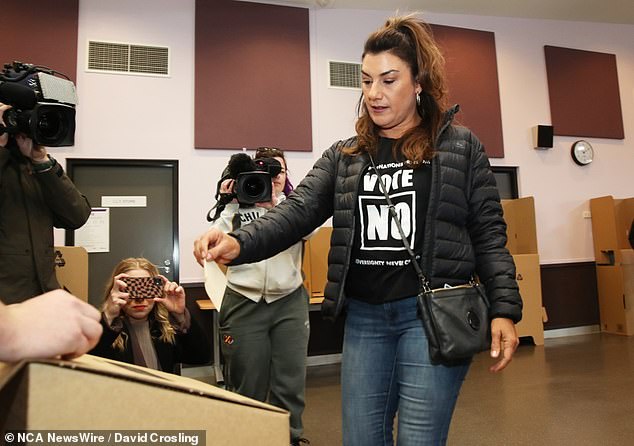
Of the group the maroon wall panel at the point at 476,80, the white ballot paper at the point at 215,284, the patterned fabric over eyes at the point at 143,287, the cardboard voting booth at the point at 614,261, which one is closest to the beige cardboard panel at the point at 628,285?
the cardboard voting booth at the point at 614,261

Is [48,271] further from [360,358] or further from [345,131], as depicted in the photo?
[345,131]

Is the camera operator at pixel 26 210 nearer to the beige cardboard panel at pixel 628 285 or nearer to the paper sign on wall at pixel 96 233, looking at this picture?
the paper sign on wall at pixel 96 233

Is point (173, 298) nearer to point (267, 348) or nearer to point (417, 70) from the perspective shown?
point (267, 348)

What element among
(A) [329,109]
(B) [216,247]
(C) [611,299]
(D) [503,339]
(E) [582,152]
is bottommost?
(C) [611,299]

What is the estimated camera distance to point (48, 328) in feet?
1.33

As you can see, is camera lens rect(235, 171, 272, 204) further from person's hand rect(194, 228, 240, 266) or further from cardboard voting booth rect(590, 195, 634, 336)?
cardboard voting booth rect(590, 195, 634, 336)

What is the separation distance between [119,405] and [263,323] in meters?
1.61

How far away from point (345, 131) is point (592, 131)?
123 inches

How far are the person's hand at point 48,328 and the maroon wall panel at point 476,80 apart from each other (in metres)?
5.02

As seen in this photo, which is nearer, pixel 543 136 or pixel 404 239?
pixel 404 239

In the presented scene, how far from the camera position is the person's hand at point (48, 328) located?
384 millimetres

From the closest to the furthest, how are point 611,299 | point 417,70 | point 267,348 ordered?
point 417,70 < point 267,348 < point 611,299

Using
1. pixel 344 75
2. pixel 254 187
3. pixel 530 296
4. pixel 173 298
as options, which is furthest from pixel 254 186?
pixel 530 296

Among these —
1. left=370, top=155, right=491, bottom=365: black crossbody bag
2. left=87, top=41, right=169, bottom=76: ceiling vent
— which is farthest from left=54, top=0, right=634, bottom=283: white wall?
left=370, top=155, right=491, bottom=365: black crossbody bag
